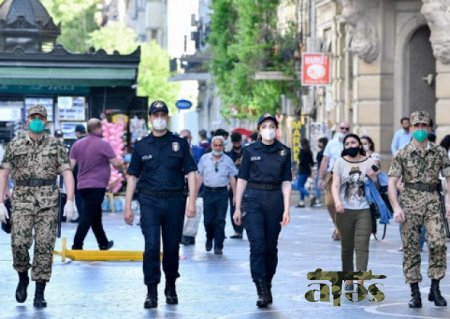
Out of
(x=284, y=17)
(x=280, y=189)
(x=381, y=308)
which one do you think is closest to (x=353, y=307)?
(x=381, y=308)

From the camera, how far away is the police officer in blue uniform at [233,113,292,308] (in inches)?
608

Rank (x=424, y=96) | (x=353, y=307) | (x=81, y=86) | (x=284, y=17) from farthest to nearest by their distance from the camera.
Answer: (x=284, y=17) < (x=424, y=96) < (x=81, y=86) < (x=353, y=307)

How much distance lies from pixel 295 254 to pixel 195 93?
72231mm

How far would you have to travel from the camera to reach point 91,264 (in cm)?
2005

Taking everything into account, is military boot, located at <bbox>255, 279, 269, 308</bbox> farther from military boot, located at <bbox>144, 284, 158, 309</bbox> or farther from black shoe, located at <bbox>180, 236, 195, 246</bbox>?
black shoe, located at <bbox>180, 236, 195, 246</bbox>

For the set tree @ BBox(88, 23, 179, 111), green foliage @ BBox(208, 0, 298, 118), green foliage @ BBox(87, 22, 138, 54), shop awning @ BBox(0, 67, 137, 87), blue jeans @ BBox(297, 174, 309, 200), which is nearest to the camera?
shop awning @ BBox(0, 67, 137, 87)

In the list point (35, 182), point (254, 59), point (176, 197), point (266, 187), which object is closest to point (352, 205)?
point (266, 187)

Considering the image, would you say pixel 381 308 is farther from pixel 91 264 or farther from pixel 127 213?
pixel 91 264

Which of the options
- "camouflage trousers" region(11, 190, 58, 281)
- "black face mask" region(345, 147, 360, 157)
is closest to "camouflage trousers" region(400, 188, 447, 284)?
"black face mask" region(345, 147, 360, 157)

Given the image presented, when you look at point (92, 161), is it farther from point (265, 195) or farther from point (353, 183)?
point (265, 195)

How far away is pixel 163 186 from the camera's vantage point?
15328 mm

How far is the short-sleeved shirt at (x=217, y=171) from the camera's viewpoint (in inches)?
900

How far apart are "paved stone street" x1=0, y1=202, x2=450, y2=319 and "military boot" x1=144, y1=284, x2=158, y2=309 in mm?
84

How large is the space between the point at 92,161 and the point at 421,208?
6651mm
